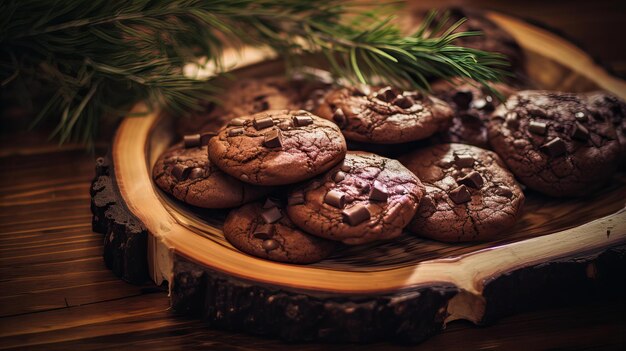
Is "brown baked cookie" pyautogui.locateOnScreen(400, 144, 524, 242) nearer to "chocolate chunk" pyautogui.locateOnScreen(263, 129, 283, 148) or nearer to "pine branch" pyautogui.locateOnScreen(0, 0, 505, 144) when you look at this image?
"pine branch" pyautogui.locateOnScreen(0, 0, 505, 144)

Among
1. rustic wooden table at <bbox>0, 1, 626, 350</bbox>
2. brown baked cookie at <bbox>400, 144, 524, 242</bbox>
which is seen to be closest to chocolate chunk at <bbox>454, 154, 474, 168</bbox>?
A: brown baked cookie at <bbox>400, 144, 524, 242</bbox>

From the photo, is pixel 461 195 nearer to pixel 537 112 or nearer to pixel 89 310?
pixel 537 112

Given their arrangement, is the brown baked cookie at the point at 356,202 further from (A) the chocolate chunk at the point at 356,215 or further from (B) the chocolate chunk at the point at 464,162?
(B) the chocolate chunk at the point at 464,162

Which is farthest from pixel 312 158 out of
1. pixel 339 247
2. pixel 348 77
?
pixel 348 77

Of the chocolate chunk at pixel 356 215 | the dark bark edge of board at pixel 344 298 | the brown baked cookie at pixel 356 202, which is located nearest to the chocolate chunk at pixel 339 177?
the brown baked cookie at pixel 356 202

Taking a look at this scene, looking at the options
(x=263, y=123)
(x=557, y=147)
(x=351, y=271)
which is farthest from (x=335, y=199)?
(x=557, y=147)

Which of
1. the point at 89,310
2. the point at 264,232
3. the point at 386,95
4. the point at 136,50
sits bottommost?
the point at 89,310
